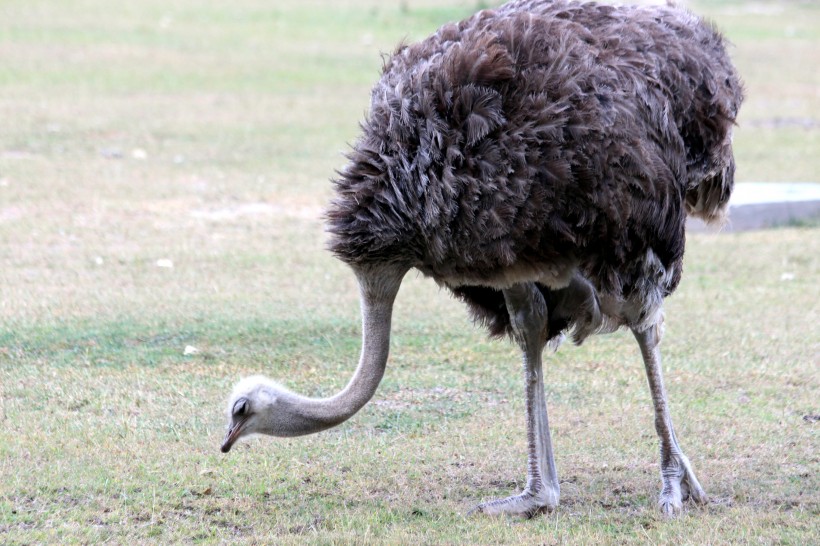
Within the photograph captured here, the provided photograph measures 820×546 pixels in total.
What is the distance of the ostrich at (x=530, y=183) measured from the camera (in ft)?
14.3

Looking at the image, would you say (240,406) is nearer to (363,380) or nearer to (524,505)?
(363,380)

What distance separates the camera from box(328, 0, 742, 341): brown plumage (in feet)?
14.3

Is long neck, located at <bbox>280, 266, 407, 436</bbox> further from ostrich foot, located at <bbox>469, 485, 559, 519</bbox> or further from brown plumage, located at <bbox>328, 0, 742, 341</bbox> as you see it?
ostrich foot, located at <bbox>469, 485, 559, 519</bbox>

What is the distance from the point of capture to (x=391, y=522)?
459 cm

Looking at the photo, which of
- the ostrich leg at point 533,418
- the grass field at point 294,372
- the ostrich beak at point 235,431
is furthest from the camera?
the ostrich leg at point 533,418

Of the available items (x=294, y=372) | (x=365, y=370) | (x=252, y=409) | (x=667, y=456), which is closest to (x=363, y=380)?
(x=365, y=370)

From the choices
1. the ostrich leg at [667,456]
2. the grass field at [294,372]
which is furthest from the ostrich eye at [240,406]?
the ostrich leg at [667,456]

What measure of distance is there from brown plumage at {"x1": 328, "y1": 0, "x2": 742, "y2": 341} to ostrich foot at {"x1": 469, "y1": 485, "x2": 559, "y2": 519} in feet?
2.62

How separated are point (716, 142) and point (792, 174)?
6767 mm

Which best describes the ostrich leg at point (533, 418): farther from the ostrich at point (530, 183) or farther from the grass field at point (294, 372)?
the grass field at point (294, 372)

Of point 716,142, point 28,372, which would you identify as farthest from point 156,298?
point 716,142

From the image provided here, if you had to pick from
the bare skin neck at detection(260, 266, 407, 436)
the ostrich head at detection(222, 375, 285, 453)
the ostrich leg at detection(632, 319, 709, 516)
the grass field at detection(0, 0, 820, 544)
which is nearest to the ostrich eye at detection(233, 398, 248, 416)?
the ostrich head at detection(222, 375, 285, 453)

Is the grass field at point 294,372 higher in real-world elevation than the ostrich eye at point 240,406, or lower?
lower

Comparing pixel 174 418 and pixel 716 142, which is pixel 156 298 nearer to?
pixel 174 418
